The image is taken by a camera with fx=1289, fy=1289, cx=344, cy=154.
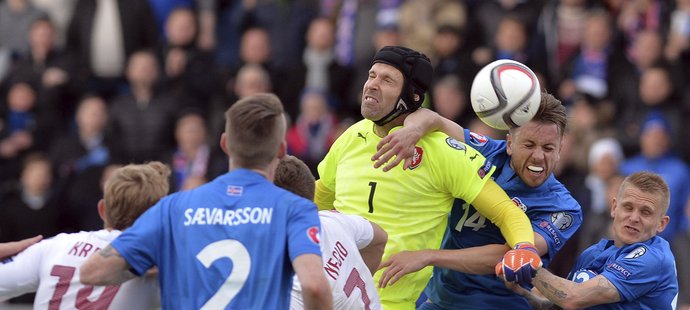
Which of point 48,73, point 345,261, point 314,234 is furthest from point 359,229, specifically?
point 48,73

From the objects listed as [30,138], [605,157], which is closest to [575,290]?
[605,157]

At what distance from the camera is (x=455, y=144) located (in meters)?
8.65

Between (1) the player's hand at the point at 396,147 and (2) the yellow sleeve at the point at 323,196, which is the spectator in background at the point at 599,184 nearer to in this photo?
(2) the yellow sleeve at the point at 323,196

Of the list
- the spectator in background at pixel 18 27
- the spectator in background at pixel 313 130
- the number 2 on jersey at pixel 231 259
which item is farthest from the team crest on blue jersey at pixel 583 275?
the spectator in background at pixel 18 27

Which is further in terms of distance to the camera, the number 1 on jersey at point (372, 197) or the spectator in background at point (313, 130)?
the spectator in background at point (313, 130)

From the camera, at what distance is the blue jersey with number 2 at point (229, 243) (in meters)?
6.64

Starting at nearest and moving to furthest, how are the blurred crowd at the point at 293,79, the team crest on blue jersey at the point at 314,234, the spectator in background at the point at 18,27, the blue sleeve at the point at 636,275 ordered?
the team crest on blue jersey at the point at 314,234, the blue sleeve at the point at 636,275, the blurred crowd at the point at 293,79, the spectator in background at the point at 18,27

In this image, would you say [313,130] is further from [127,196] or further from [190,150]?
[127,196]

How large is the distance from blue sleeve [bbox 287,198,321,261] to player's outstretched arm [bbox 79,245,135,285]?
2.86 ft

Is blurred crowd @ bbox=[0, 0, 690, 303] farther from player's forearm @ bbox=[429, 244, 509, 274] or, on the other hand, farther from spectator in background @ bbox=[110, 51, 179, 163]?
player's forearm @ bbox=[429, 244, 509, 274]

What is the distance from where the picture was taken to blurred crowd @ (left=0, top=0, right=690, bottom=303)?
50.2 ft

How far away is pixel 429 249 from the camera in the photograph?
8539 millimetres

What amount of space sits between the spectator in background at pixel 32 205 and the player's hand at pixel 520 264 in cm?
912

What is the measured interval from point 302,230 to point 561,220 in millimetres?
2726
